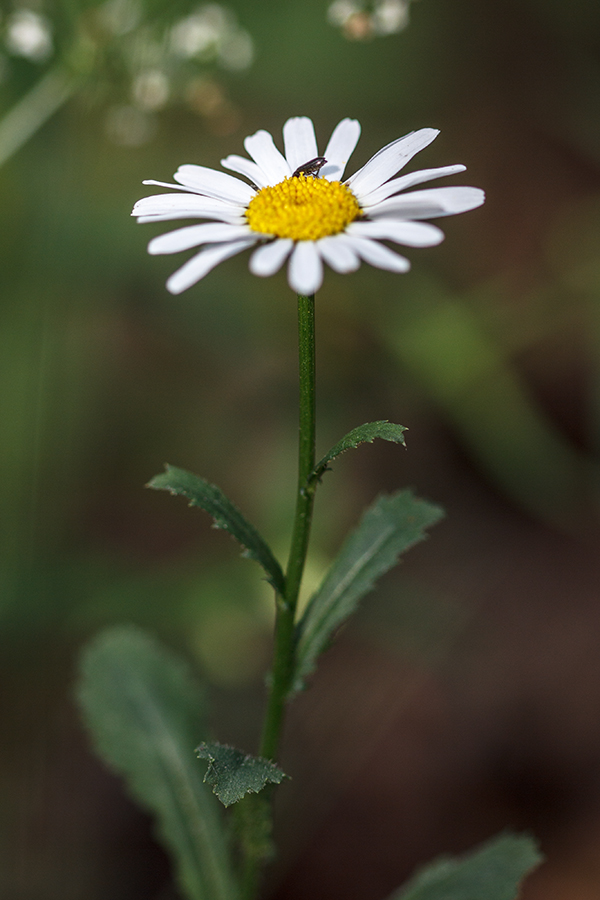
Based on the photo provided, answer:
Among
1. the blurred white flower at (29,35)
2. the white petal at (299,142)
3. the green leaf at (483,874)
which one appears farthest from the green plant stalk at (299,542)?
the blurred white flower at (29,35)

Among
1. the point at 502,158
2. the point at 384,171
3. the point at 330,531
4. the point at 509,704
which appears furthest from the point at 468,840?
the point at 502,158

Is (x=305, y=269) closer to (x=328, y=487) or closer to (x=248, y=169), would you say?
(x=248, y=169)

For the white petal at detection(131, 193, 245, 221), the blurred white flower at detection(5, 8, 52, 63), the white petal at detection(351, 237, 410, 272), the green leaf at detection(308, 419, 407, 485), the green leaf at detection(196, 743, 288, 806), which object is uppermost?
the blurred white flower at detection(5, 8, 52, 63)

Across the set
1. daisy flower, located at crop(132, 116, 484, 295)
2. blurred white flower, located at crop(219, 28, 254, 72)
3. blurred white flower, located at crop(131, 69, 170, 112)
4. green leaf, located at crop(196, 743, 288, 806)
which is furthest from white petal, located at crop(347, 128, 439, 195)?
blurred white flower, located at crop(219, 28, 254, 72)

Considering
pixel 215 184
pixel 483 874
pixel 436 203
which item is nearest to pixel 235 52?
pixel 215 184

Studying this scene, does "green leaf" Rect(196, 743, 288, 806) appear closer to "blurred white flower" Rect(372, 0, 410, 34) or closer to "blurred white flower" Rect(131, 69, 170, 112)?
"blurred white flower" Rect(372, 0, 410, 34)

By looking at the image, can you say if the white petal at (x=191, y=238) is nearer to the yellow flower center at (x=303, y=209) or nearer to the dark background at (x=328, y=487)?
the yellow flower center at (x=303, y=209)
